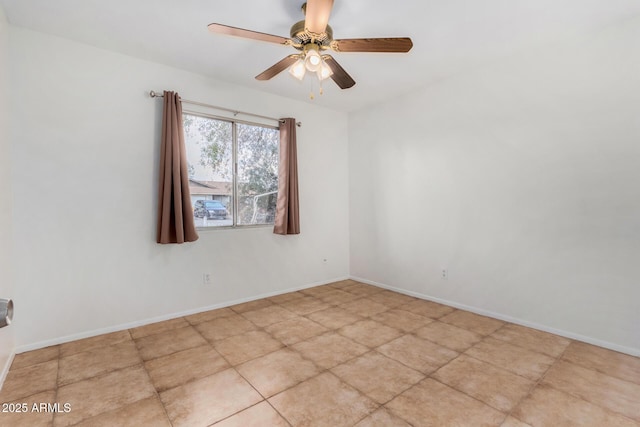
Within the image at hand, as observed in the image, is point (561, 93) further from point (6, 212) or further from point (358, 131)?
point (6, 212)

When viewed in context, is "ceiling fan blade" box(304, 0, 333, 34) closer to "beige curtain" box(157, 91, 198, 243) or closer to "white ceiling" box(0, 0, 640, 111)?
"white ceiling" box(0, 0, 640, 111)

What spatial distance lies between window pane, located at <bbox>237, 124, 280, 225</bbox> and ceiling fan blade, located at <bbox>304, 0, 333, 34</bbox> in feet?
6.69

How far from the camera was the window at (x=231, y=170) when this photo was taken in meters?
3.39

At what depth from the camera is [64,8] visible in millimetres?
2209

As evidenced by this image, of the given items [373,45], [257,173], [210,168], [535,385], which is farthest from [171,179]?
[535,385]

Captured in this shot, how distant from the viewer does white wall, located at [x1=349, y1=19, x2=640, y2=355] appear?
2418mm

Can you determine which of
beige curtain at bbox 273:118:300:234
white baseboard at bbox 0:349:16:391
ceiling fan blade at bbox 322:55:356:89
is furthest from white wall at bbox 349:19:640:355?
white baseboard at bbox 0:349:16:391

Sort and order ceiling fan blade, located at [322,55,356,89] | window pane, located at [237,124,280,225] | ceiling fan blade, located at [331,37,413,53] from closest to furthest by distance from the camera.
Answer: ceiling fan blade, located at [331,37,413,53]
ceiling fan blade, located at [322,55,356,89]
window pane, located at [237,124,280,225]

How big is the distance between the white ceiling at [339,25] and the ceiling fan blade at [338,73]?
0.34 meters

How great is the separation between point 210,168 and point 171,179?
0.58m

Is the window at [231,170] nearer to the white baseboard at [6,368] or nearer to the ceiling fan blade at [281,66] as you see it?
the ceiling fan blade at [281,66]

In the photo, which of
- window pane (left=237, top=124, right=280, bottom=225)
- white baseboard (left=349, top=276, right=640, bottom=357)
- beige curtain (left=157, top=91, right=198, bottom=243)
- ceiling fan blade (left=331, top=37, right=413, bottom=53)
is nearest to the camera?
ceiling fan blade (left=331, top=37, right=413, bottom=53)

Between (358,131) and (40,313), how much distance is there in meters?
4.11

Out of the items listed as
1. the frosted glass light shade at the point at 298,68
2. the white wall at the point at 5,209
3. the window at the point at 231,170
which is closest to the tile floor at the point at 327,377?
the white wall at the point at 5,209
